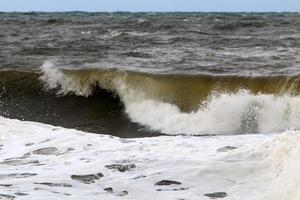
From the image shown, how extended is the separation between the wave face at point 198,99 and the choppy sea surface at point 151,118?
0.07ft

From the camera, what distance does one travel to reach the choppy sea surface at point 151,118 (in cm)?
473

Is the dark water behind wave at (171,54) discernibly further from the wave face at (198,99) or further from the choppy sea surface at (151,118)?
the wave face at (198,99)

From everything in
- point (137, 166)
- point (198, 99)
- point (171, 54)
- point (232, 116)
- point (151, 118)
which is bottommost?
point (137, 166)

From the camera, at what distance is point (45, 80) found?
13.9 m

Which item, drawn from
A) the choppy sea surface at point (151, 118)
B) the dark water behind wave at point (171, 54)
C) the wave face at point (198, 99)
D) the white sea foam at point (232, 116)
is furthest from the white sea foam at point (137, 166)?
the dark water behind wave at point (171, 54)

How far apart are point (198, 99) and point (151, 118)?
1.05m

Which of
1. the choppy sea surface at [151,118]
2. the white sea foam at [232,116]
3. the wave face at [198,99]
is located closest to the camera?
the choppy sea surface at [151,118]

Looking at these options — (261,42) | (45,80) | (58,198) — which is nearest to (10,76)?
(45,80)

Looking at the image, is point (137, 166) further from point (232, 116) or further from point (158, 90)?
point (158, 90)

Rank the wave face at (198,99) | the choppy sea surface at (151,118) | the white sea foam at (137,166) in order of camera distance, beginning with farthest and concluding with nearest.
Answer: the wave face at (198,99) < the choppy sea surface at (151,118) < the white sea foam at (137,166)

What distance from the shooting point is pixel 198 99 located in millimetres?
10977

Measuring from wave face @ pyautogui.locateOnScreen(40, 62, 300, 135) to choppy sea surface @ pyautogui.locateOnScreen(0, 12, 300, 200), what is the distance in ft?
0.07

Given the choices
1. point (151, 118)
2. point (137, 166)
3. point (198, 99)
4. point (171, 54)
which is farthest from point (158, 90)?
point (137, 166)

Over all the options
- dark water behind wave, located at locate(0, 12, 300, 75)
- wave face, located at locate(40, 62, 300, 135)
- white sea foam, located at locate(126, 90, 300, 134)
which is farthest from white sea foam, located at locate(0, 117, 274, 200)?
dark water behind wave, located at locate(0, 12, 300, 75)
